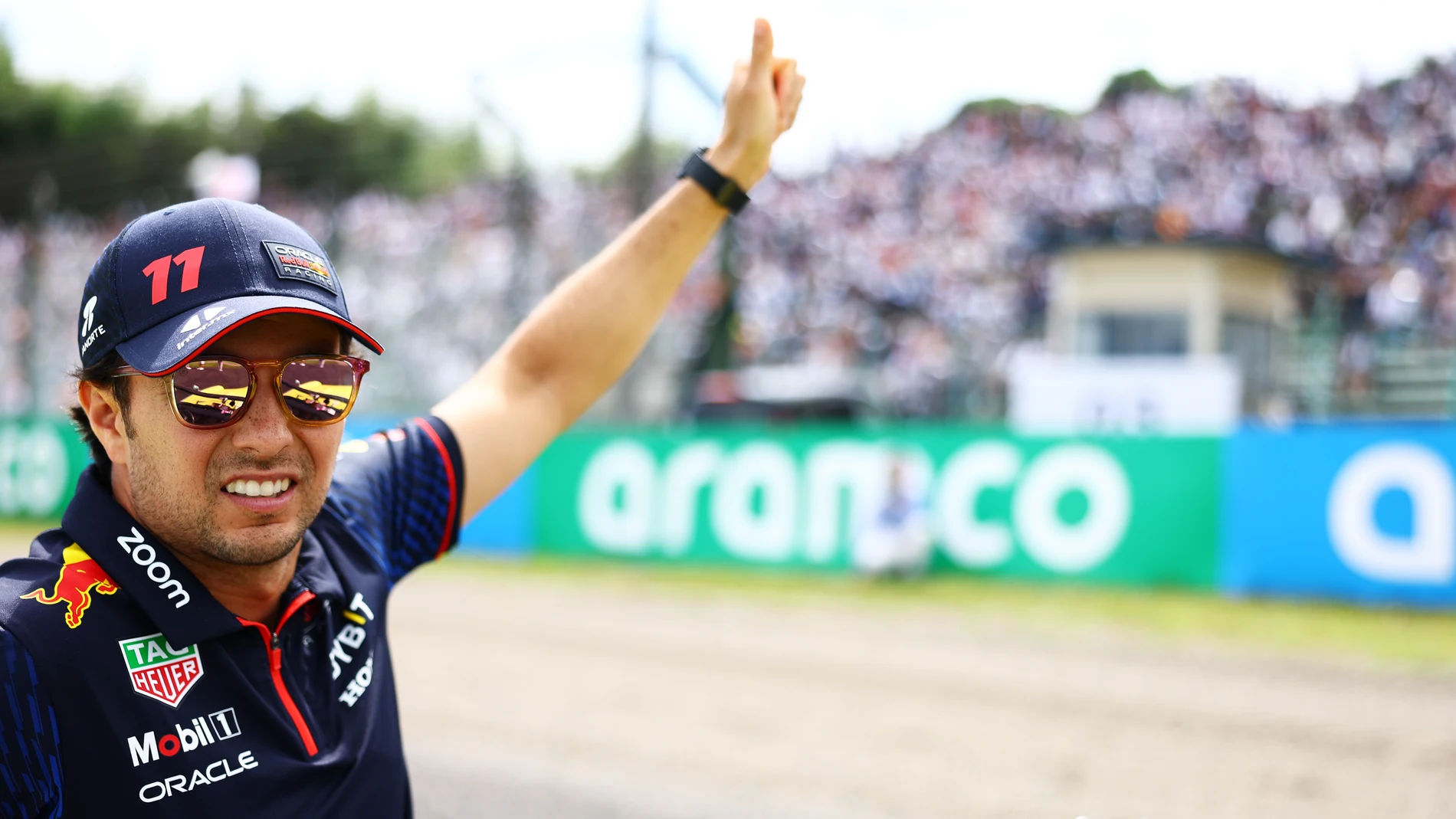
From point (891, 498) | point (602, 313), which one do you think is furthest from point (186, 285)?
point (891, 498)

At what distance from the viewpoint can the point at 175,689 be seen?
5.10ft

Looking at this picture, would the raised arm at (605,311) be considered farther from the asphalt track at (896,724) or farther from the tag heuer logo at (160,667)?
the asphalt track at (896,724)

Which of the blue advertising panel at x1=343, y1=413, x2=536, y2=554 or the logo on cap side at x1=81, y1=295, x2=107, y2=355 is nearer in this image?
the logo on cap side at x1=81, y1=295, x2=107, y2=355

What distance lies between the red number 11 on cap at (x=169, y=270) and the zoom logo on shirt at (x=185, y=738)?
53cm

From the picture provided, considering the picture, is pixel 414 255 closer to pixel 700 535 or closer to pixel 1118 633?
pixel 700 535

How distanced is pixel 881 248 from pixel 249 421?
23.1 metres

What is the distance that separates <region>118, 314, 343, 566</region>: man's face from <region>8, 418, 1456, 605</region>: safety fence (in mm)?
9825

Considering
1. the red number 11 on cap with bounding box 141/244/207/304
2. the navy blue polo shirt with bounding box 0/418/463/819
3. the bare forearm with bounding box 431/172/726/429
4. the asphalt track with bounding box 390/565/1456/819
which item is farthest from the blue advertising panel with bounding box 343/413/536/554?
the red number 11 on cap with bounding box 141/244/207/304

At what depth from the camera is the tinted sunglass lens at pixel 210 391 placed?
62.0 inches

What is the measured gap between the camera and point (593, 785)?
5465 millimetres

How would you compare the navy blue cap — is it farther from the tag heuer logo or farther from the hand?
the hand

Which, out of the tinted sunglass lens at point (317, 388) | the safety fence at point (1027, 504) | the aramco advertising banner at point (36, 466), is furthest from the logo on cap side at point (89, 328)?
the aramco advertising banner at point (36, 466)

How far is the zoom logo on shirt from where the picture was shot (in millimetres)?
1495

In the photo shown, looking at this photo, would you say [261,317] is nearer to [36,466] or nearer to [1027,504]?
[1027,504]
